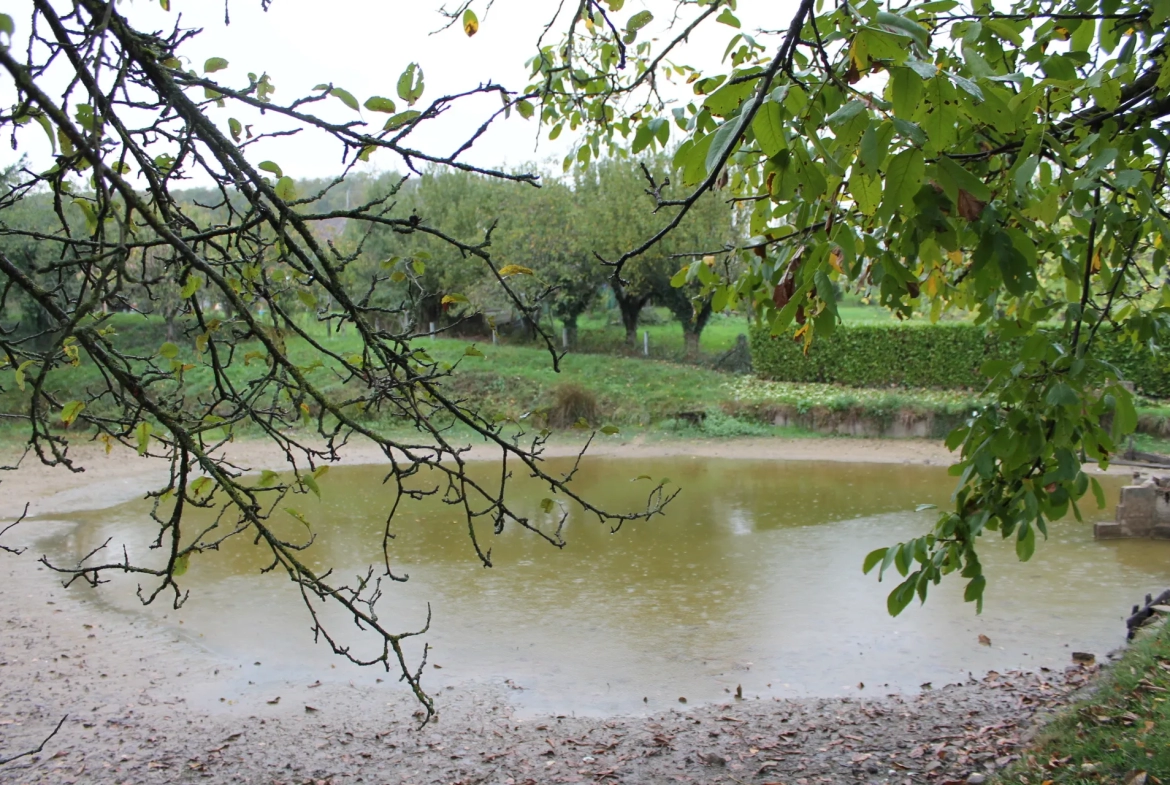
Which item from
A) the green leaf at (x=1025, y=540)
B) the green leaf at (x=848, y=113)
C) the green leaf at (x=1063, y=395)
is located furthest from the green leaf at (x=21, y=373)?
the green leaf at (x=1025, y=540)

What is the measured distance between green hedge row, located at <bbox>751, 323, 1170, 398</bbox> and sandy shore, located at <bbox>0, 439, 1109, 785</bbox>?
11066 millimetres

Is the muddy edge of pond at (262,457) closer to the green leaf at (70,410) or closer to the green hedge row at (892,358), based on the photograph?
the green hedge row at (892,358)

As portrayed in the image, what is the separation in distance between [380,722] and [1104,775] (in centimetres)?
328

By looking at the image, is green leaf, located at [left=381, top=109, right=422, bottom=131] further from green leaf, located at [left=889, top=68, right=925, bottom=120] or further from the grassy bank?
the grassy bank

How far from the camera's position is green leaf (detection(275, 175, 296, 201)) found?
86.0 inches

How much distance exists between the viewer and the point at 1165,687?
133 inches

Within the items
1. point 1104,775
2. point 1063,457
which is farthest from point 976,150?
point 1104,775

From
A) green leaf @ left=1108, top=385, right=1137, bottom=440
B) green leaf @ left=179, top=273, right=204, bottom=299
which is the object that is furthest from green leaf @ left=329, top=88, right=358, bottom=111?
green leaf @ left=1108, top=385, right=1137, bottom=440

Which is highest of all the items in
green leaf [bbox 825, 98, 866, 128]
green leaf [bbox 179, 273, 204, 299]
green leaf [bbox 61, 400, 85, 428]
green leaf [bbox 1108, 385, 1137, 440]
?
green leaf [bbox 825, 98, 866, 128]

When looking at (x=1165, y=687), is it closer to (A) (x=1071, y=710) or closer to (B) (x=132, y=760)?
(A) (x=1071, y=710)

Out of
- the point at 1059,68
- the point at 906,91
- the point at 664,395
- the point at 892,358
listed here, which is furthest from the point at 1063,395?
the point at 892,358

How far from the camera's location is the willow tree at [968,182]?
1.37m

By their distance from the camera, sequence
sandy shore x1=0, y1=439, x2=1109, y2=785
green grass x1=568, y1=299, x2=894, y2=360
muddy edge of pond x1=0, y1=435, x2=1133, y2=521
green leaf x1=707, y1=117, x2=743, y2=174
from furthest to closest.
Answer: green grass x1=568, y1=299, x2=894, y2=360, muddy edge of pond x1=0, y1=435, x2=1133, y2=521, sandy shore x1=0, y1=439, x2=1109, y2=785, green leaf x1=707, y1=117, x2=743, y2=174

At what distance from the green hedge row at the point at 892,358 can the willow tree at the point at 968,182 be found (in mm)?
12780
